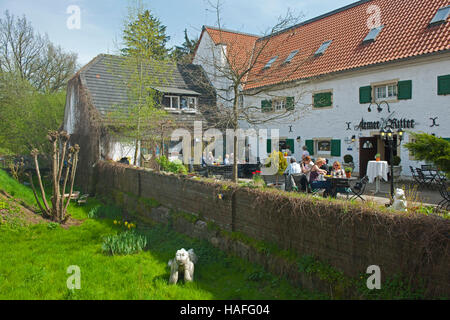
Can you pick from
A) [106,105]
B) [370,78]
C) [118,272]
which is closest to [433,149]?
[118,272]

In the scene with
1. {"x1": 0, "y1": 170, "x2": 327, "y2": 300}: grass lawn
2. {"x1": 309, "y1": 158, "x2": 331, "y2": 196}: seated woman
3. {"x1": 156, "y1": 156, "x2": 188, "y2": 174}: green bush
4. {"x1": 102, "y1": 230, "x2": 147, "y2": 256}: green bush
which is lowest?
{"x1": 0, "y1": 170, "x2": 327, "y2": 300}: grass lawn

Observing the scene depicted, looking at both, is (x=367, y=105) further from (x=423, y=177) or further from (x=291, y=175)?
(x=291, y=175)

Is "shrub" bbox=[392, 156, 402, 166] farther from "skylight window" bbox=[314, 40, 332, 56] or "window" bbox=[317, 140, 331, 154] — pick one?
"skylight window" bbox=[314, 40, 332, 56]

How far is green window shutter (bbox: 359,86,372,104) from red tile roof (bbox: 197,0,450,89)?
3.62 feet

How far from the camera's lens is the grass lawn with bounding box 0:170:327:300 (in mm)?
5586

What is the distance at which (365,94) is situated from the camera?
1644cm

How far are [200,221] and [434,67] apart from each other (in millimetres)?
11798

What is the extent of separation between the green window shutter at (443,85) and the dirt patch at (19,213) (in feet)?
46.4

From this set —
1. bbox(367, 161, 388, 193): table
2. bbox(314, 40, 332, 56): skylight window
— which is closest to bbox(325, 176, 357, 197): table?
bbox(367, 161, 388, 193): table

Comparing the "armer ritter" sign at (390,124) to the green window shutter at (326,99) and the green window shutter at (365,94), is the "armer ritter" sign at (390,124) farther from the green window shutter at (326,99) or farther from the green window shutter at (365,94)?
the green window shutter at (326,99)

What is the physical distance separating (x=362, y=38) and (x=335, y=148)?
5835 mm

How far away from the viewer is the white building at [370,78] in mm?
14102
